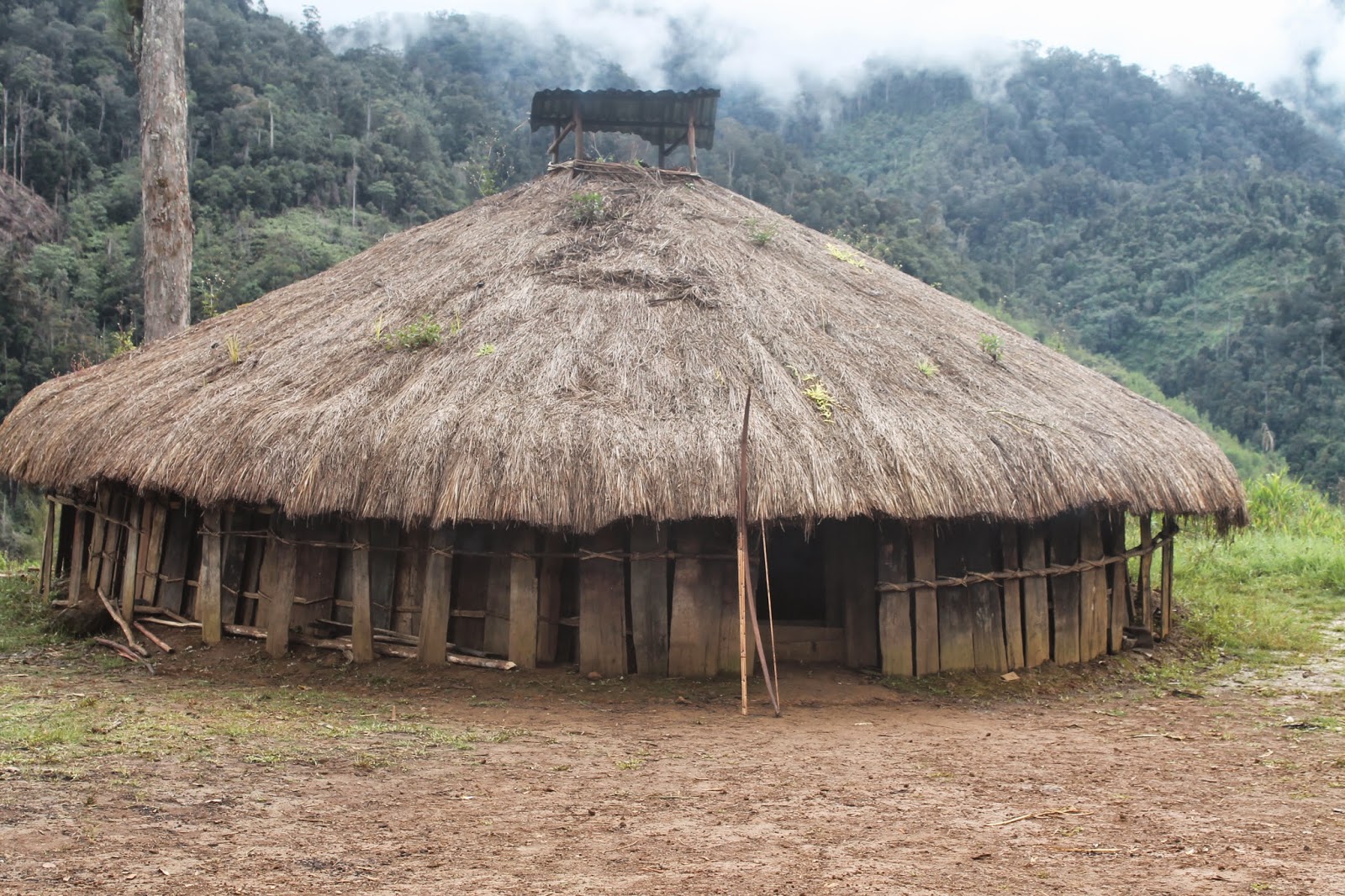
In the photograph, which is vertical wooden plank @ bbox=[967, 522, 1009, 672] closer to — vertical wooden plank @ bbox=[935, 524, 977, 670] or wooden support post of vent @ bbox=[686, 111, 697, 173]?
vertical wooden plank @ bbox=[935, 524, 977, 670]

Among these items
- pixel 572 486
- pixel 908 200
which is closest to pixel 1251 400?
pixel 908 200

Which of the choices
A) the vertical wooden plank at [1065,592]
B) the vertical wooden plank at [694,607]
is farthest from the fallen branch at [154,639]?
the vertical wooden plank at [1065,592]

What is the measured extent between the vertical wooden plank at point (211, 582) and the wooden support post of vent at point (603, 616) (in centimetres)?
310

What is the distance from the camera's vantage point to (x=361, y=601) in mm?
8523

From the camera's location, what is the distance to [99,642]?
9.62 metres

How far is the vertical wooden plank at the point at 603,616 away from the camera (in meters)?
8.20

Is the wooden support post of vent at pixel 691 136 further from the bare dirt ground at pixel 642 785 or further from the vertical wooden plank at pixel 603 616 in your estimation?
the bare dirt ground at pixel 642 785

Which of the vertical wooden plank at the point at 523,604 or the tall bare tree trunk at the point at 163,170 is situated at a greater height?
the tall bare tree trunk at the point at 163,170

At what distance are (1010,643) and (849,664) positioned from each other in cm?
128

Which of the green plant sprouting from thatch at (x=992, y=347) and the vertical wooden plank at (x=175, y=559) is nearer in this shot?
the vertical wooden plank at (x=175, y=559)

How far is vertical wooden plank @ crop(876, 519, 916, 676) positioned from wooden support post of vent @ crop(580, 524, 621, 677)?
6.46ft

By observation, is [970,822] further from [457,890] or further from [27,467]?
[27,467]

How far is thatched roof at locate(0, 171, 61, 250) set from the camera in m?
33.0

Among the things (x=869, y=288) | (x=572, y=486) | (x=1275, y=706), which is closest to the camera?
(x=572, y=486)
